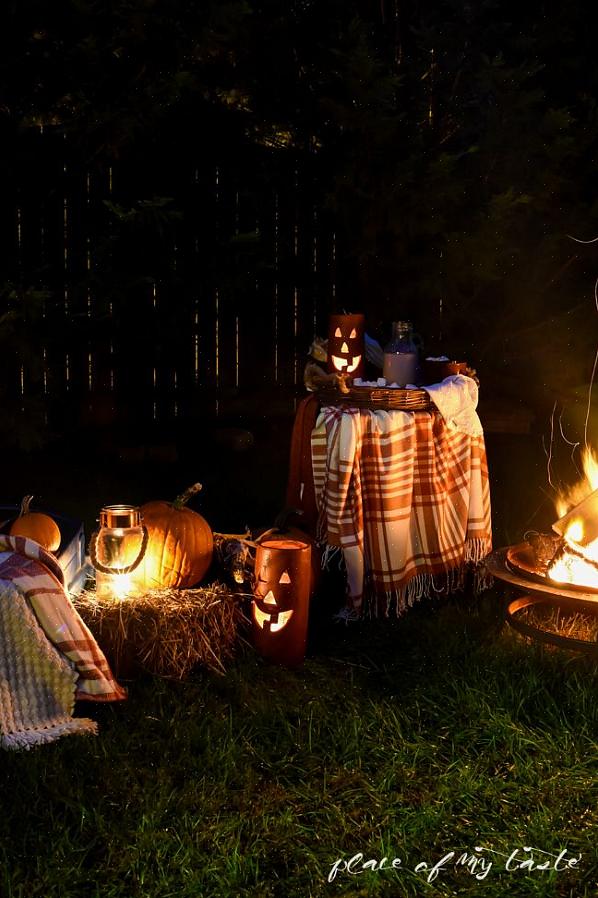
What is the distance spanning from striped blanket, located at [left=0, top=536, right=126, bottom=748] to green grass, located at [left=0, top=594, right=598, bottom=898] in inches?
4.3

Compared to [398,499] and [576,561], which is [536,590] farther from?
[398,499]

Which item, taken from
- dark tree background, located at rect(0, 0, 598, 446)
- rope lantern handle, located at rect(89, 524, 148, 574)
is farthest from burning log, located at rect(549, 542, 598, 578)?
dark tree background, located at rect(0, 0, 598, 446)

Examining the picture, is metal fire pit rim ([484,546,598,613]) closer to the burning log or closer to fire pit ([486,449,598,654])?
fire pit ([486,449,598,654])

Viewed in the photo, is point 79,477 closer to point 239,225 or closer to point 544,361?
point 239,225

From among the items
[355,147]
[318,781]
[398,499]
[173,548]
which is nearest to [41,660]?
[173,548]

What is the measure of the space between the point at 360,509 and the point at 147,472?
11.0 feet

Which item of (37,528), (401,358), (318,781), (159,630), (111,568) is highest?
(401,358)

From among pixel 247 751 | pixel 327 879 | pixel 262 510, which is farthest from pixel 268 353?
pixel 327 879

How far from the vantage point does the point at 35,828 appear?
109 inches

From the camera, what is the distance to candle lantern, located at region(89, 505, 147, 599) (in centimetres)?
384

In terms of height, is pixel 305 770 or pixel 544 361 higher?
pixel 544 361

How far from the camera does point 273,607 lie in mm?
3852

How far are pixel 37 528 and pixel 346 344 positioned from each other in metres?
1.62

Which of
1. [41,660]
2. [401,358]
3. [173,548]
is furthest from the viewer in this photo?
[401,358]
